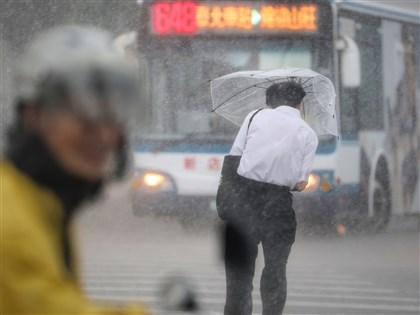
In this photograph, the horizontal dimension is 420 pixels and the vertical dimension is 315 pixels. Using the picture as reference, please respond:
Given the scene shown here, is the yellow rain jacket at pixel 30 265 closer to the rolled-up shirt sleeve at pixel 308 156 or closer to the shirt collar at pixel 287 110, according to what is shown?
the rolled-up shirt sleeve at pixel 308 156

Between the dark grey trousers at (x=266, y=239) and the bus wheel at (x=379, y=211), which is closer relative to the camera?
the dark grey trousers at (x=266, y=239)

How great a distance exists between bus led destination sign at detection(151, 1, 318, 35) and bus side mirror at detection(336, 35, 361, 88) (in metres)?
0.36

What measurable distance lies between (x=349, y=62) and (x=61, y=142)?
13.7m

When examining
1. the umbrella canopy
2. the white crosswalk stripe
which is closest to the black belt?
Answer: the umbrella canopy

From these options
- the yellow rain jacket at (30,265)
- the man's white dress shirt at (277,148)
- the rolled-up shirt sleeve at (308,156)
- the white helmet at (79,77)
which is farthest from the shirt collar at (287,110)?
the yellow rain jacket at (30,265)

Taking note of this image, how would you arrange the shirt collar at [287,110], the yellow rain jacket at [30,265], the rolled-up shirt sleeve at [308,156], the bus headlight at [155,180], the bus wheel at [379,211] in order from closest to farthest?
the yellow rain jacket at [30,265] < the rolled-up shirt sleeve at [308,156] < the shirt collar at [287,110] < the bus headlight at [155,180] < the bus wheel at [379,211]

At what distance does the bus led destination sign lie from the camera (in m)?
15.5

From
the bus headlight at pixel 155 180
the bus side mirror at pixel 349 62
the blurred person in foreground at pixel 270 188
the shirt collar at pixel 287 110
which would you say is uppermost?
the bus side mirror at pixel 349 62

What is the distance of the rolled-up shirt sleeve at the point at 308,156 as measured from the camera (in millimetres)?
7391

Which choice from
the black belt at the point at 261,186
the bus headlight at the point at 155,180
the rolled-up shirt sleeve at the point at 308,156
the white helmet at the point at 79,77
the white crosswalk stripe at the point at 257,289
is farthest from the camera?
the bus headlight at the point at 155,180

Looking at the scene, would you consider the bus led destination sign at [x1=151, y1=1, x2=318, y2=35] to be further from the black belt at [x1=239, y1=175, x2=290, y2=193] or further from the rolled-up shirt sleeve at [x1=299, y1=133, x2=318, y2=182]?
the black belt at [x1=239, y1=175, x2=290, y2=193]

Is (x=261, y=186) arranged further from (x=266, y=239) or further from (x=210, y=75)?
(x=210, y=75)

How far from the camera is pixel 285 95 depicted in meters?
7.60

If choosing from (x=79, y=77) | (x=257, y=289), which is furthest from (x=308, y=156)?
(x=79, y=77)
